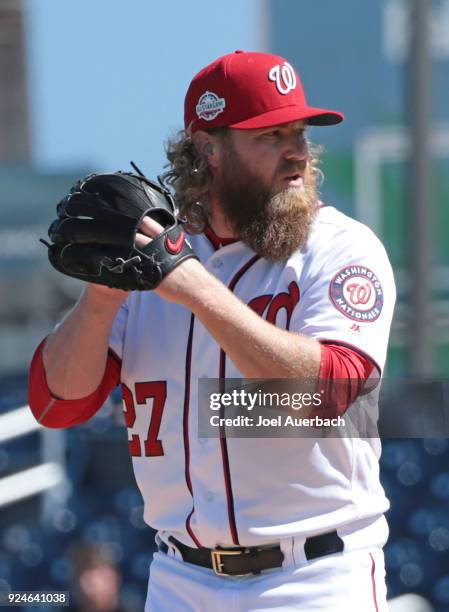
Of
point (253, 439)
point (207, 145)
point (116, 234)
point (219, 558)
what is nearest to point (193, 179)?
point (207, 145)

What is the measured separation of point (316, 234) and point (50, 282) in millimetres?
7521

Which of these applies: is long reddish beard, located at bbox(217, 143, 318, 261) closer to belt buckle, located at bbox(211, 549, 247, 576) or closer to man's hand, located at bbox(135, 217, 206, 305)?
man's hand, located at bbox(135, 217, 206, 305)

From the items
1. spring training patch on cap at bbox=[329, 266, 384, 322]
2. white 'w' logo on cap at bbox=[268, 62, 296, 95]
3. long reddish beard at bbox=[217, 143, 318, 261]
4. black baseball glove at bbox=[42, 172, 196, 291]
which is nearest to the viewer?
black baseball glove at bbox=[42, 172, 196, 291]

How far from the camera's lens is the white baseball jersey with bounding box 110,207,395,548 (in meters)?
2.06

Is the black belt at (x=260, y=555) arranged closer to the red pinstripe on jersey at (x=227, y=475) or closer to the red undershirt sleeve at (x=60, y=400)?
the red pinstripe on jersey at (x=227, y=475)

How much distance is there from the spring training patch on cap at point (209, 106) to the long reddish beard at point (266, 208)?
0.23 feet

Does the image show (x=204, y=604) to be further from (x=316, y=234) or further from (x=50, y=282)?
(x=50, y=282)

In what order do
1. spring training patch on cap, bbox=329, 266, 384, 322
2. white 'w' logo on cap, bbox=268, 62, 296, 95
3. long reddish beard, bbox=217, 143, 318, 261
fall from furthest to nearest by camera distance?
white 'w' logo on cap, bbox=268, 62, 296, 95 < long reddish beard, bbox=217, 143, 318, 261 < spring training patch on cap, bbox=329, 266, 384, 322

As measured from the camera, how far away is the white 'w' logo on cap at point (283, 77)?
228cm

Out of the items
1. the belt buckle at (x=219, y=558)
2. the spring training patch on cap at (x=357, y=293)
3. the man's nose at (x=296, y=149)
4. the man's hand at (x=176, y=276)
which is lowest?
the belt buckle at (x=219, y=558)

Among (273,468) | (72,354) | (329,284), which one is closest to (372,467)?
(273,468)

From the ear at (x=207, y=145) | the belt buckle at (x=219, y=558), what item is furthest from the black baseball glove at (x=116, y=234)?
the belt buckle at (x=219, y=558)

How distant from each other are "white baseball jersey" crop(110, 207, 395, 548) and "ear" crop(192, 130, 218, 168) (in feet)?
0.64

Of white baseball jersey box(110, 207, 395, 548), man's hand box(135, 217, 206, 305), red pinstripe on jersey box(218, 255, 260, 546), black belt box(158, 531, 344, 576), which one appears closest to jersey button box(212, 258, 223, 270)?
white baseball jersey box(110, 207, 395, 548)
